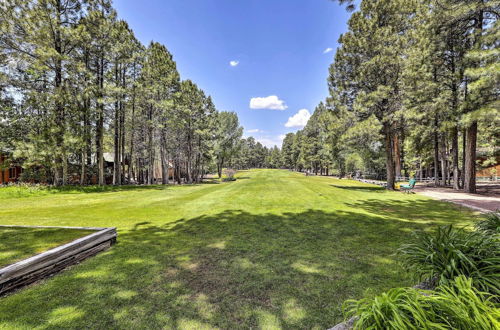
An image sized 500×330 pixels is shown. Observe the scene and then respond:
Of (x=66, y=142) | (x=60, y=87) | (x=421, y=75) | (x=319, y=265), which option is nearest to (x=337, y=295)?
(x=319, y=265)

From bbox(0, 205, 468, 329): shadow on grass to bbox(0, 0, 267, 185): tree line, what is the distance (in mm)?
15649

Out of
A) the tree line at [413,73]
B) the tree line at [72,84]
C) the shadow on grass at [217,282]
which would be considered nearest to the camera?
the shadow on grass at [217,282]

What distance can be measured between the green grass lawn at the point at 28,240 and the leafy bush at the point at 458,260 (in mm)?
6321

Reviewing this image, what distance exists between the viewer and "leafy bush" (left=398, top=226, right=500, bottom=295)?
7.16 ft

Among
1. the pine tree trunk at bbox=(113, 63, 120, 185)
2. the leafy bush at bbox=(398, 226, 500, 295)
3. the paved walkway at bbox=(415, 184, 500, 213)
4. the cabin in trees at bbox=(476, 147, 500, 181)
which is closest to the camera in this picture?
the leafy bush at bbox=(398, 226, 500, 295)

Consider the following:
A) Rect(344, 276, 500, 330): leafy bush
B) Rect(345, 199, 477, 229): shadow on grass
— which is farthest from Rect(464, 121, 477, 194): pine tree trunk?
Rect(344, 276, 500, 330): leafy bush

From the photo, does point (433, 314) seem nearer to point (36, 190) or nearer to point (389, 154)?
point (389, 154)

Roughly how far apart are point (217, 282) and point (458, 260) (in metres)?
3.34

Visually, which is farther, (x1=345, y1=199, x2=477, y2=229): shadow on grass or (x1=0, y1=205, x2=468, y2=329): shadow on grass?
(x1=345, y1=199, x2=477, y2=229): shadow on grass

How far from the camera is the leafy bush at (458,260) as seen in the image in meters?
2.18

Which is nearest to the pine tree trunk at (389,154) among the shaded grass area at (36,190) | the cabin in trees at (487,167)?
the cabin in trees at (487,167)

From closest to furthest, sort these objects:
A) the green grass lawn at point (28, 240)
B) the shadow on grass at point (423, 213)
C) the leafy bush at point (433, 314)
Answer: the leafy bush at point (433, 314)
the green grass lawn at point (28, 240)
the shadow on grass at point (423, 213)

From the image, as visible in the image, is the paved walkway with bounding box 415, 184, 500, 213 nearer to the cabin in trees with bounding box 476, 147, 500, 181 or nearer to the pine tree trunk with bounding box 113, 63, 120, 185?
the cabin in trees with bounding box 476, 147, 500, 181

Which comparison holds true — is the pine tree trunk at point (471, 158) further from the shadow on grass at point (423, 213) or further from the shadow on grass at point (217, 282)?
the shadow on grass at point (217, 282)
